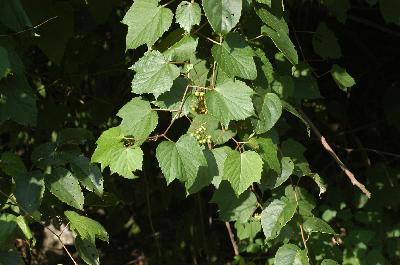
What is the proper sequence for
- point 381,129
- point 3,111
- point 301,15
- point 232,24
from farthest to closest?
point 381,129
point 301,15
point 3,111
point 232,24

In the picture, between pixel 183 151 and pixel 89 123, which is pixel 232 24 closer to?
pixel 183 151

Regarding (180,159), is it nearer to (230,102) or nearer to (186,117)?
(230,102)

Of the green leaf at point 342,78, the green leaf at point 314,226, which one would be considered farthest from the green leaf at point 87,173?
the green leaf at point 342,78

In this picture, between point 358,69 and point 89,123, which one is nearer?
point 89,123

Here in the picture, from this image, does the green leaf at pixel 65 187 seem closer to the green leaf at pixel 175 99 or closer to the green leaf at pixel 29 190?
the green leaf at pixel 29 190

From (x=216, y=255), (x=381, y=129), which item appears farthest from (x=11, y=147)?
(x=381, y=129)

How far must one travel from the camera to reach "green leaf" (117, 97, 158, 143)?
1.63m

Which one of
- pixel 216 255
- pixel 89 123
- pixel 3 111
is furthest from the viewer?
pixel 216 255

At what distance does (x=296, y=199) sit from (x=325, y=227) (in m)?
0.14

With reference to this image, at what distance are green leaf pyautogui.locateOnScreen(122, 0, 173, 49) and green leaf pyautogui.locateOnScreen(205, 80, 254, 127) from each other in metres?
0.22

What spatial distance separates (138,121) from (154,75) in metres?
0.14

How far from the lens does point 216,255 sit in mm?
3592

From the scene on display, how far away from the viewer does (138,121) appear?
5.42 ft

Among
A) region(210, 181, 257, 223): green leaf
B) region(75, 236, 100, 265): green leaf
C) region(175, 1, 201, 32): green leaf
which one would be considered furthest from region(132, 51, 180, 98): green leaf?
region(210, 181, 257, 223): green leaf
